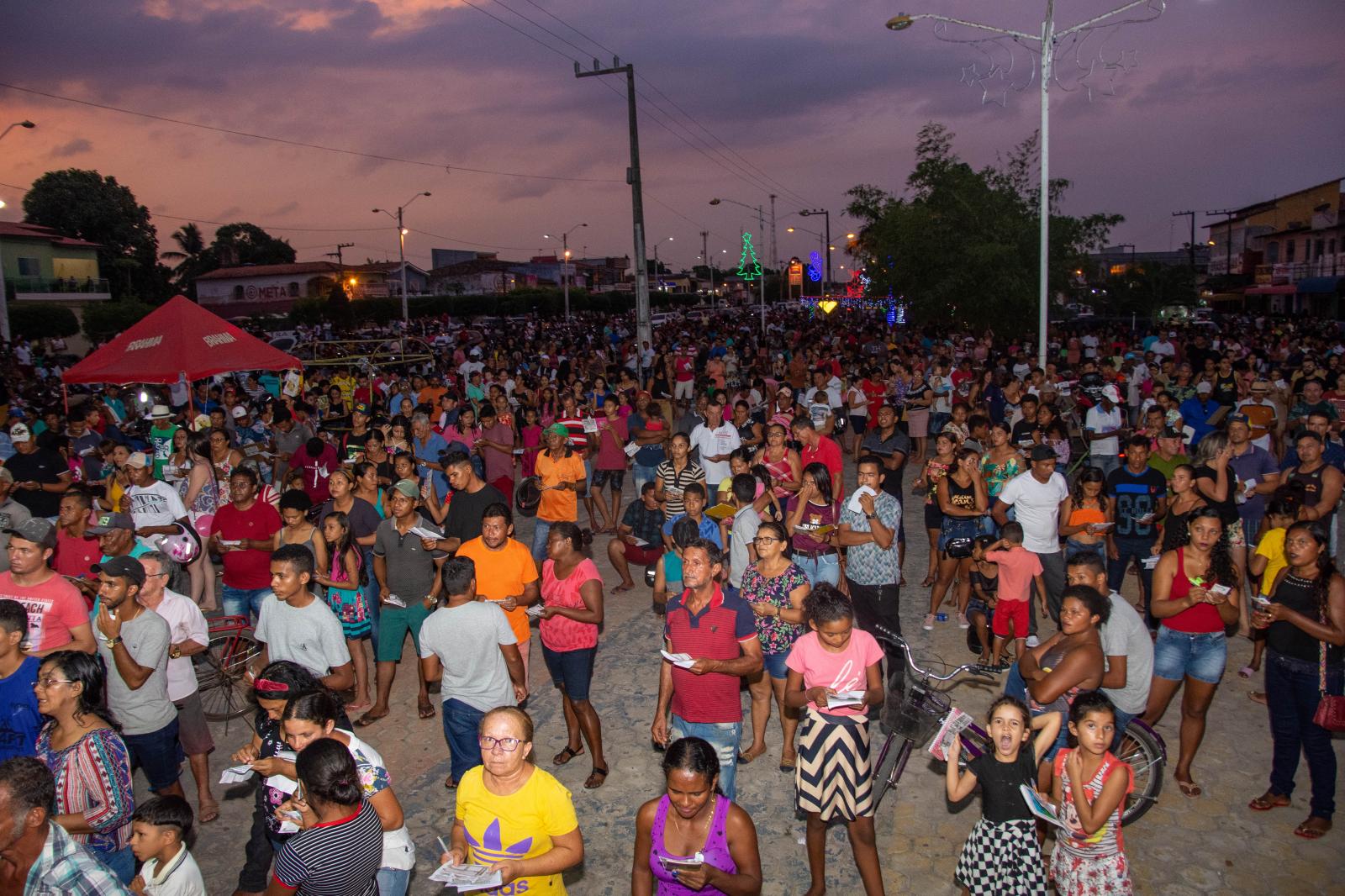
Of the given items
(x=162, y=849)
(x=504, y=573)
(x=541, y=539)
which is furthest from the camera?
(x=541, y=539)

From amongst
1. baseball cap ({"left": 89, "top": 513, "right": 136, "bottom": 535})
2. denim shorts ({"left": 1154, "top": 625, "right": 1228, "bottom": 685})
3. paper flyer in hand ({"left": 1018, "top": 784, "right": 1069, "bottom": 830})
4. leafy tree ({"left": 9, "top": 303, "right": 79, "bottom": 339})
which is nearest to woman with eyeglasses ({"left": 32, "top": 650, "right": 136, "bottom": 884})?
baseball cap ({"left": 89, "top": 513, "right": 136, "bottom": 535})

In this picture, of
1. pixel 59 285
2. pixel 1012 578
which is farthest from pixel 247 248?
pixel 1012 578

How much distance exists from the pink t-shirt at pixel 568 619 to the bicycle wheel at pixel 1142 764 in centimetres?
305

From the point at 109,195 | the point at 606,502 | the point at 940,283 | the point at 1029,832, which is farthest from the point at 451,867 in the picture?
the point at 109,195

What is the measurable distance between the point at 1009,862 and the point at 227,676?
5315 mm

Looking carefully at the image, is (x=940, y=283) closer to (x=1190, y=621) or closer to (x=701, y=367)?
(x=701, y=367)

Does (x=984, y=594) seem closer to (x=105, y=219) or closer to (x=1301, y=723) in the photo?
(x=1301, y=723)

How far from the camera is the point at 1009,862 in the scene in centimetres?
388

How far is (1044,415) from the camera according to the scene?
993cm

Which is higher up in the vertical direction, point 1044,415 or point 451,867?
point 1044,415

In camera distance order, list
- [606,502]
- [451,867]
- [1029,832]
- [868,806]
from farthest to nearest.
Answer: [606,502]
[868,806]
[1029,832]
[451,867]

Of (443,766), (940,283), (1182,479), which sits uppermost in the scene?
(940,283)

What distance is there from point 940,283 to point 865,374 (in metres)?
8.98

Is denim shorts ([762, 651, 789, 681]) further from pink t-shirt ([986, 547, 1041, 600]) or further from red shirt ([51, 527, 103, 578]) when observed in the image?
red shirt ([51, 527, 103, 578])
